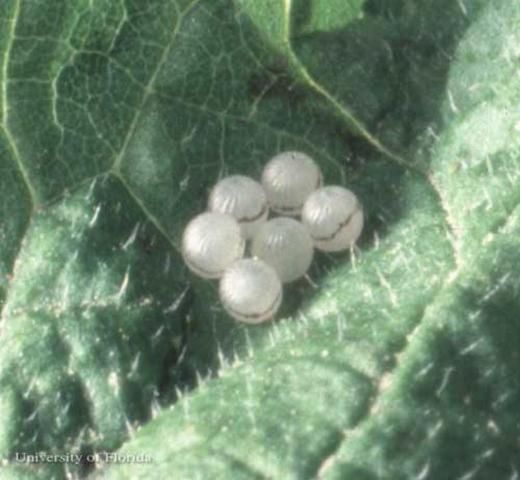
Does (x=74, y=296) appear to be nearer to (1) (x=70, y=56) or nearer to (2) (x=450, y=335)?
(1) (x=70, y=56)

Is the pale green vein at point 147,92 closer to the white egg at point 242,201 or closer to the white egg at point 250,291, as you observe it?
the white egg at point 242,201

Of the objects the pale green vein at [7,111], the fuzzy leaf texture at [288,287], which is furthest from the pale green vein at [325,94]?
the pale green vein at [7,111]

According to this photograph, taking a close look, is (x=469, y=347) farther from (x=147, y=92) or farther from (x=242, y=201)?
(x=147, y=92)

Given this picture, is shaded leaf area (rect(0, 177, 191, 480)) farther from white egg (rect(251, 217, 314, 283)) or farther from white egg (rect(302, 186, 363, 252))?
white egg (rect(302, 186, 363, 252))

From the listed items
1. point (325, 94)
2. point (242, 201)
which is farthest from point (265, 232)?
point (325, 94)

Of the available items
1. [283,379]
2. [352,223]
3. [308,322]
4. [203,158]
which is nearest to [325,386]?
[283,379]
